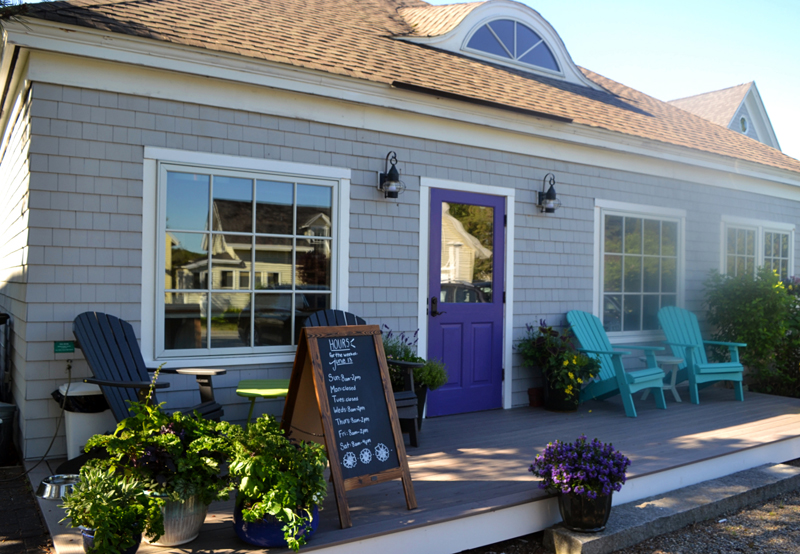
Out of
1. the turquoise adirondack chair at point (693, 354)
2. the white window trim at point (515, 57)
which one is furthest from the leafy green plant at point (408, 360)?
the white window trim at point (515, 57)

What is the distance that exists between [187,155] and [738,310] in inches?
240

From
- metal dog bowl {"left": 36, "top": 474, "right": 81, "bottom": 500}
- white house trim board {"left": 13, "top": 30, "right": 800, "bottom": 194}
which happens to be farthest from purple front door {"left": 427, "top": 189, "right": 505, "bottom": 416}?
metal dog bowl {"left": 36, "top": 474, "right": 81, "bottom": 500}

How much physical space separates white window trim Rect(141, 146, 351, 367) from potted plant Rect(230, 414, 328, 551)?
174 cm

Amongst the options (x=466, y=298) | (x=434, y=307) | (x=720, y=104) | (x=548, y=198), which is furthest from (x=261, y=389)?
(x=720, y=104)

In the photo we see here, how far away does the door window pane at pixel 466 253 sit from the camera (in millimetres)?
5500

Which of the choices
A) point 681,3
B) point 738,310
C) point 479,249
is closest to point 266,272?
point 479,249

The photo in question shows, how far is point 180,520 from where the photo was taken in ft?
8.59

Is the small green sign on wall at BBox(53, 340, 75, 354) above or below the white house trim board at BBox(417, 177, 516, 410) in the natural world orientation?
below

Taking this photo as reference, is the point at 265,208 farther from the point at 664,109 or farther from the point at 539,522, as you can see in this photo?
the point at 664,109

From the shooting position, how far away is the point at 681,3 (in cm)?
1044

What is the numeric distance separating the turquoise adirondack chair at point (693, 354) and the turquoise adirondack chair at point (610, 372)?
0.48 metres

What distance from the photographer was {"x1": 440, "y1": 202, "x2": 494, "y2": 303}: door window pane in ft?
18.0

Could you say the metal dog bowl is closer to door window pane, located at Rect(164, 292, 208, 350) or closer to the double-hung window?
door window pane, located at Rect(164, 292, 208, 350)

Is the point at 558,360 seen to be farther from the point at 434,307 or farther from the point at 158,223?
the point at 158,223
